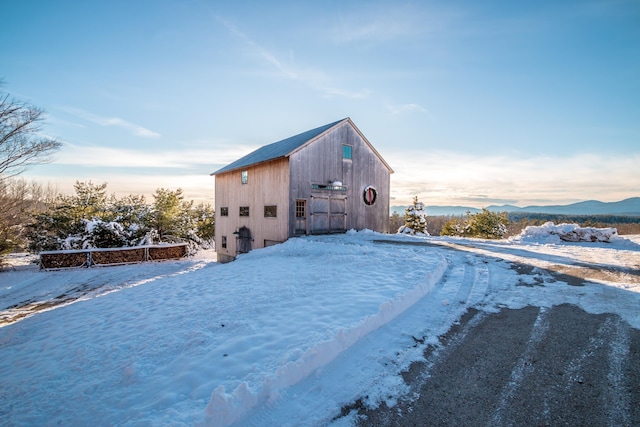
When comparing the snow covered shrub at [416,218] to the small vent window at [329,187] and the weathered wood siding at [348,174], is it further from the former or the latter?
the small vent window at [329,187]

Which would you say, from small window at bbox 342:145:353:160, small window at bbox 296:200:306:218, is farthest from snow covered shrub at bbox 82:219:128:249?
small window at bbox 342:145:353:160

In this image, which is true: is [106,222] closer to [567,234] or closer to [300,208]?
[300,208]

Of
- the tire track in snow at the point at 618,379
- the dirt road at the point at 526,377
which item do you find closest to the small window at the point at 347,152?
the dirt road at the point at 526,377

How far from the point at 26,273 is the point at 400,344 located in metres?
19.2

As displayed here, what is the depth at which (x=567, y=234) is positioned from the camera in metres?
→ 12.8

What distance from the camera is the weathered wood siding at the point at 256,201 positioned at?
14266 mm

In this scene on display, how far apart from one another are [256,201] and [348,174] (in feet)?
17.7

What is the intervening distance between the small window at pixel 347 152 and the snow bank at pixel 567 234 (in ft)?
29.7

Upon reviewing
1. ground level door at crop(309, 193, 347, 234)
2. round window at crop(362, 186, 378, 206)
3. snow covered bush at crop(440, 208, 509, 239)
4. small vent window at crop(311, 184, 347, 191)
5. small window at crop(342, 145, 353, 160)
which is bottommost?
snow covered bush at crop(440, 208, 509, 239)

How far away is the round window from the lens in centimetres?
1686

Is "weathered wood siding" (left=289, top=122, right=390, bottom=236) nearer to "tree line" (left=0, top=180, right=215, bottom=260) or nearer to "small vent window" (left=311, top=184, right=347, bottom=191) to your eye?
"small vent window" (left=311, top=184, right=347, bottom=191)

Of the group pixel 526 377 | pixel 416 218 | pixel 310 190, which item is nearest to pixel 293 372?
pixel 526 377

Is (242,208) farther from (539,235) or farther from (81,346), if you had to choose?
(539,235)

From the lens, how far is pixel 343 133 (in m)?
15.8
